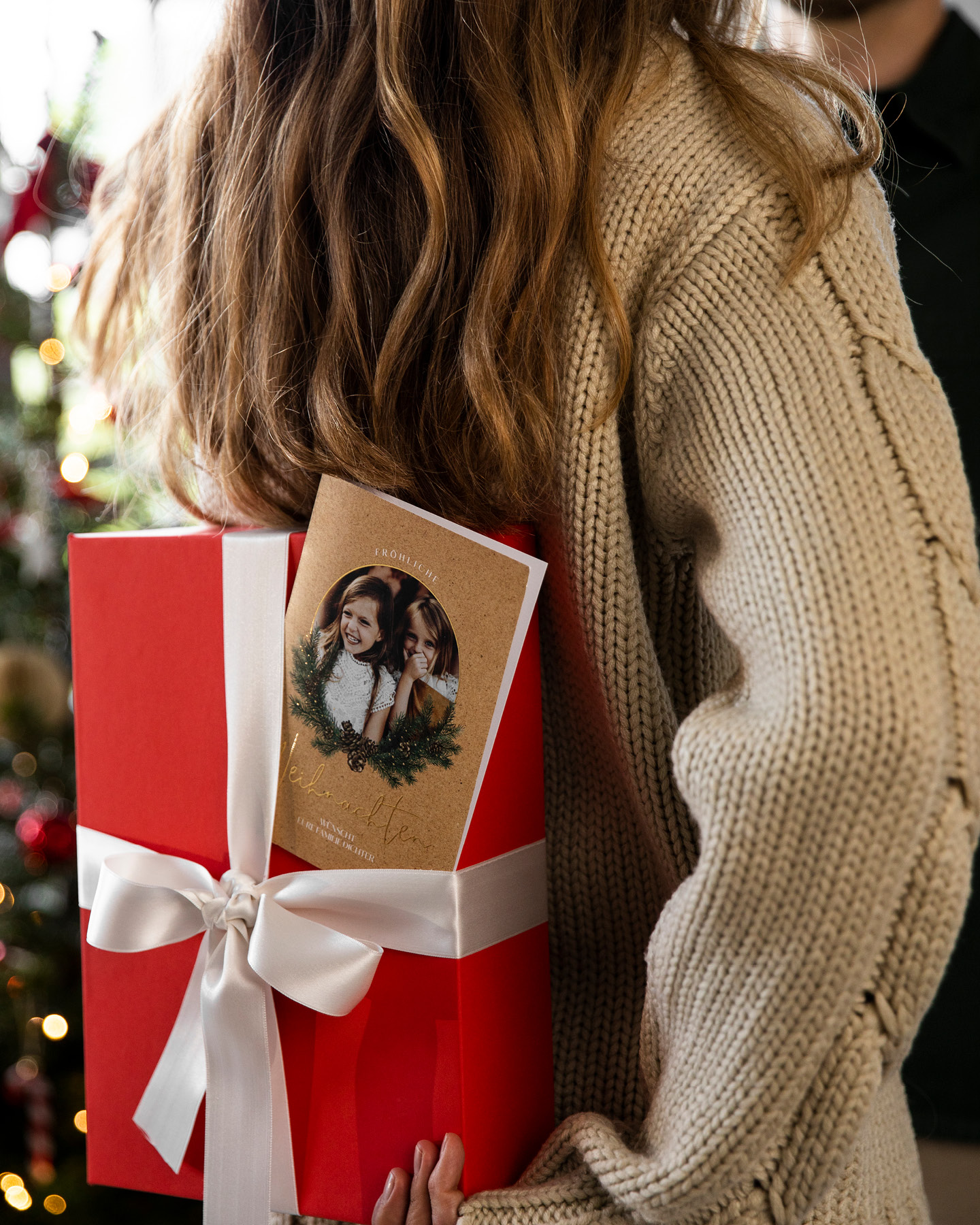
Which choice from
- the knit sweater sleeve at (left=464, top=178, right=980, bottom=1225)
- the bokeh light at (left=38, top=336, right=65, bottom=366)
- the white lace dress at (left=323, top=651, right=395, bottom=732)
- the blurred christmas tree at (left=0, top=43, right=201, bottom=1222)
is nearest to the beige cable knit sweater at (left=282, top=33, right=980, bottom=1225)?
the knit sweater sleeve at (left=464, top=178, right=980, bottom=1225)

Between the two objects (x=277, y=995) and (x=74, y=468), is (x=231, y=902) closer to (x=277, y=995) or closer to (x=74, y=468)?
(x=277, y=995)

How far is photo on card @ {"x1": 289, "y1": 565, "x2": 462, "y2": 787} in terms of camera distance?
19.2 inches

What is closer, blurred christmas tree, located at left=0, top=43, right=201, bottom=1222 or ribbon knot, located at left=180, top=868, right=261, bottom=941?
ribbon knot, located at left=180, top=868, right=261, bottom=941

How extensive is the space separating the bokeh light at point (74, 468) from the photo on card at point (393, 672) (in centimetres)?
80

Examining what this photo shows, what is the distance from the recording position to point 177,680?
553mm

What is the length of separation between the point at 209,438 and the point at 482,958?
32 cm

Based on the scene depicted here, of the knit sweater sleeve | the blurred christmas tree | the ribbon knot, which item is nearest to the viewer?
the knit sweater sleeve

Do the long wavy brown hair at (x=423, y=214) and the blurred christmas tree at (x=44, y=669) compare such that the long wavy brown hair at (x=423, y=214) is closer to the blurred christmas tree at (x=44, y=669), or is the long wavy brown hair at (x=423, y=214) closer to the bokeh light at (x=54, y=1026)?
the blurred christmas tree at (x=44, y=669)

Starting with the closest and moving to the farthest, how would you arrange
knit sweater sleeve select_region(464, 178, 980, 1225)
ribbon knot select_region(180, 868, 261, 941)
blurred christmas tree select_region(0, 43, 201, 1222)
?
knit sweater sleeve select_region(464, 178, 980, 1225) < ribbon knot select_region(180, 868, 261, 941) < blurred christmas tree select_region(0, 43, 201, 1222)

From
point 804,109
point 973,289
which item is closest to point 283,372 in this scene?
point 804,109

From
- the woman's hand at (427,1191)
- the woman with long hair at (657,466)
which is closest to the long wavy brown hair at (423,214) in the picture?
the woman with long hair at (657,466)

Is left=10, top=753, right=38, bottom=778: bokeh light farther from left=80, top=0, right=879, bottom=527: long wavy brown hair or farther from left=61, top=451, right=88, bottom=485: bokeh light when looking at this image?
left=80, top=0, right=879, bottom=527: long wavy brown hair

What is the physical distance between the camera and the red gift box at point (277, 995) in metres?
0.50

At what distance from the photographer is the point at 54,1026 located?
1213 millimetres
